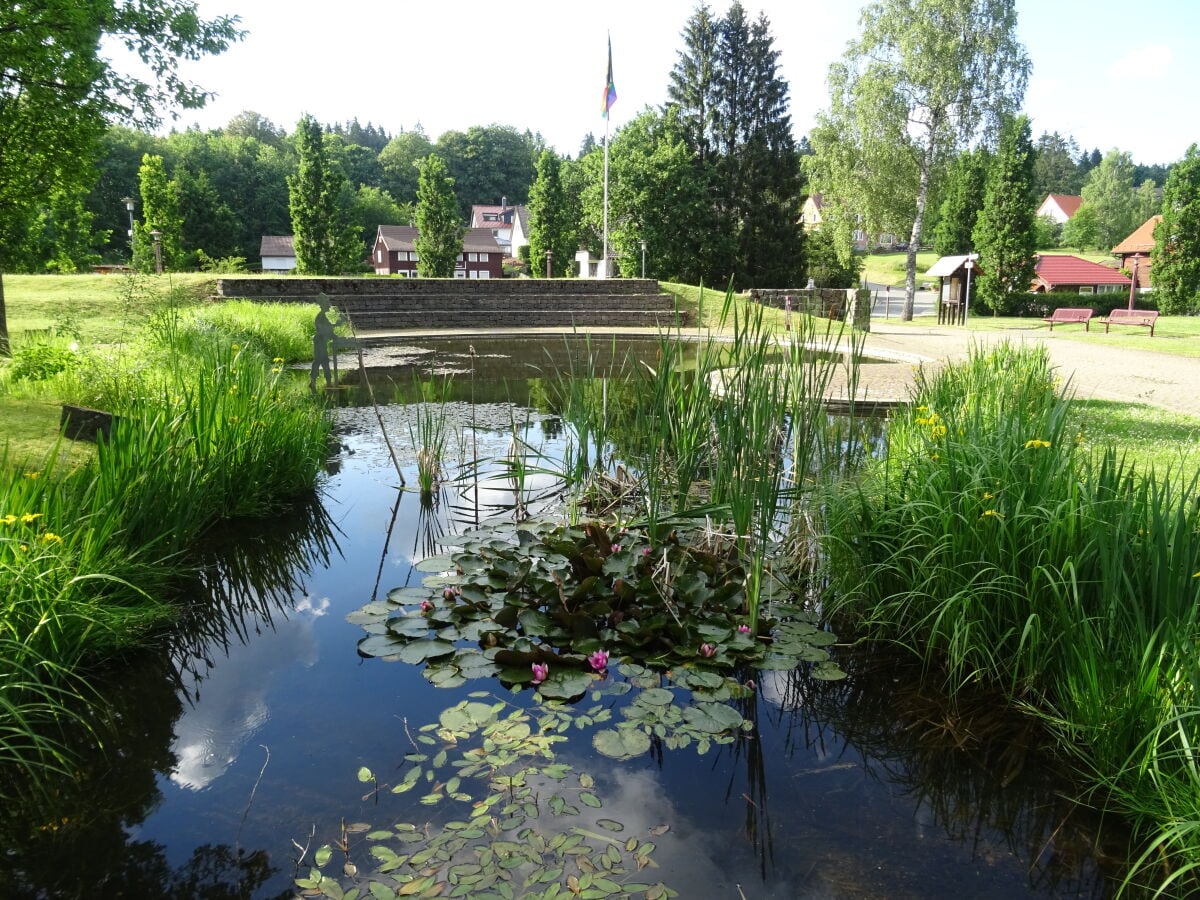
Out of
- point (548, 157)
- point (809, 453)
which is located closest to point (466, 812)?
point (809, 453)

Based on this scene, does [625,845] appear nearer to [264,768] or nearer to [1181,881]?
[264,768]

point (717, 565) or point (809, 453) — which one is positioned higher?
point (809, 453)

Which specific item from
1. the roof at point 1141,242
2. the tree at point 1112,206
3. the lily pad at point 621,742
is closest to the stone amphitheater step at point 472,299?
the lily pad at point 621,742

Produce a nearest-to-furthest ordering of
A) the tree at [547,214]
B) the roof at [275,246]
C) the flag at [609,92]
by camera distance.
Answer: the flag at [609,92] < the tree at [547,214] < the roof at [275,246]

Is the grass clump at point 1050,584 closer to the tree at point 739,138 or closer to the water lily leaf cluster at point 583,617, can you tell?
the water lily leaf cluster at point 583,617

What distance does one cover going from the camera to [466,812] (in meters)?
2.25

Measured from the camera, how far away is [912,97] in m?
23.9

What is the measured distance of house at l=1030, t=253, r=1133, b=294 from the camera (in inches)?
1387

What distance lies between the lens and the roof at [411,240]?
60.9m

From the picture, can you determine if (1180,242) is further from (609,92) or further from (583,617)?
(583,617)

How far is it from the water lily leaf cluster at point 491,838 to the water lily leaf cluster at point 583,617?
0.44 m

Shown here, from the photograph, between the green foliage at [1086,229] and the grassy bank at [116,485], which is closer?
the grassy bank at [116,485]

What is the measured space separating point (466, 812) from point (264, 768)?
0.72 metres

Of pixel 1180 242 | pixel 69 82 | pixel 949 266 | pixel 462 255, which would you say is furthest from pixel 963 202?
pixel 462 255
